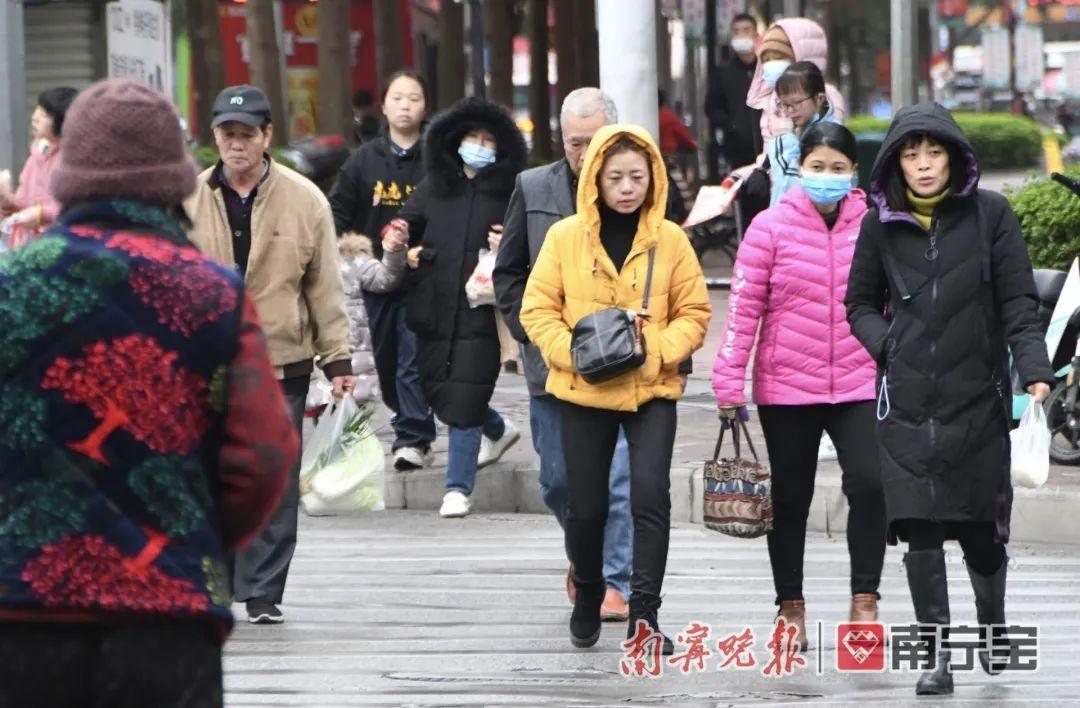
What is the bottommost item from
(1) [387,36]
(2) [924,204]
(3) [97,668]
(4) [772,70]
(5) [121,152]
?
(3) [97,668]

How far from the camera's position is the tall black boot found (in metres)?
6.71

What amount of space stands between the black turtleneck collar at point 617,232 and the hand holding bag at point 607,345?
23 centimetres

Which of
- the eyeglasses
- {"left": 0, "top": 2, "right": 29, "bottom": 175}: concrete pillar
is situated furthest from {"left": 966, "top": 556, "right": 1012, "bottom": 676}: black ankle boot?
{"left": 0, "top": 2, "right": 29, "bottom": 175}: concrete pillar

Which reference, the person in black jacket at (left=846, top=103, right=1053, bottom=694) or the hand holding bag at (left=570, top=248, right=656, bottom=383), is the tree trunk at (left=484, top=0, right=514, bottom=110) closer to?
the hand holding bag at (left=570, top=248, right=656, bottom=383)

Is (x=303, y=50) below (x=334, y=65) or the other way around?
the other way around

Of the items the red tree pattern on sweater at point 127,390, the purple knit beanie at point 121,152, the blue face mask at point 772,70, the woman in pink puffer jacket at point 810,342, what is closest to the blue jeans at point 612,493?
the woman in pink puffer jacket at point 810,342

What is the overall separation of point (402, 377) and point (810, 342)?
4127 millimetres

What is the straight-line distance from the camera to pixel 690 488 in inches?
408

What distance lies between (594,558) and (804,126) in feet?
8.80

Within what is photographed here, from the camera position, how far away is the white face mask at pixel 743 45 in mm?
20844

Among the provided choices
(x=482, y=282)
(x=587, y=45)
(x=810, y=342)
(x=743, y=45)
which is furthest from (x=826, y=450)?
(x=587, y=45)

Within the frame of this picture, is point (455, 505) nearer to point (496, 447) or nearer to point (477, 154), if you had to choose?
point (496, 447)

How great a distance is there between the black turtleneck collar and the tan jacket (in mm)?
1074

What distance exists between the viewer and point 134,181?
13.0 ft
